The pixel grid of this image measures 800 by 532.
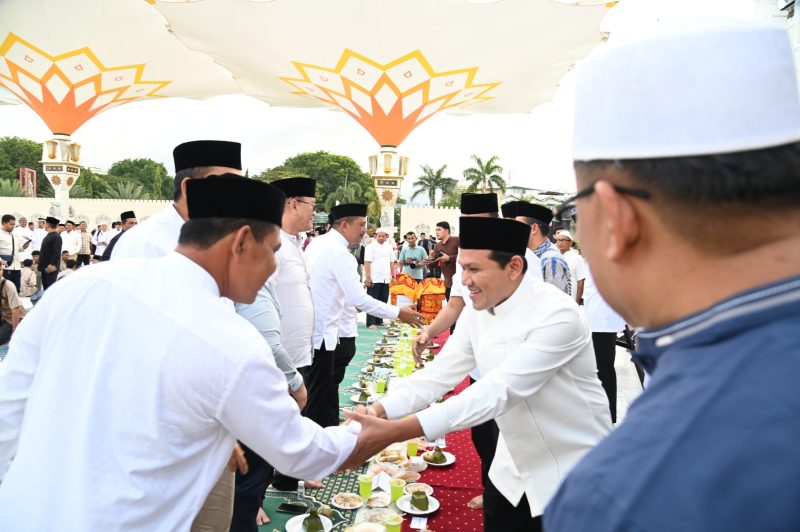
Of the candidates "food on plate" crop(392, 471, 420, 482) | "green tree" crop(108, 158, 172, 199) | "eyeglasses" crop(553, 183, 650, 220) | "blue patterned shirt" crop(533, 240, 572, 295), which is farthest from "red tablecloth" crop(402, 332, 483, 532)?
"green tree" crop(108, 158, 172, 199)

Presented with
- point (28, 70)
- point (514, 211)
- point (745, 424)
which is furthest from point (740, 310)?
point (28, 70)

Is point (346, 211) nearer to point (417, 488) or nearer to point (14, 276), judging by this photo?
point (417, 488)

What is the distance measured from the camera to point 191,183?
1.60 metres

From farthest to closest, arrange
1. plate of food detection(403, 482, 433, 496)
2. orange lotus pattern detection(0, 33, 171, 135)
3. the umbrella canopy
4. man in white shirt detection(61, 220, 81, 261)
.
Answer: orange lotus pattern detection(0, 33, 171, 135), the umbrella canopy, man in white shirt detection(61, 220, 81, 261), plate of food detection(403, 482, 433, 496)

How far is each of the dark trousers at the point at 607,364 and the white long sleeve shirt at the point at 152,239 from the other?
398cm

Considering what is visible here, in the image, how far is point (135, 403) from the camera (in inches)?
53.8

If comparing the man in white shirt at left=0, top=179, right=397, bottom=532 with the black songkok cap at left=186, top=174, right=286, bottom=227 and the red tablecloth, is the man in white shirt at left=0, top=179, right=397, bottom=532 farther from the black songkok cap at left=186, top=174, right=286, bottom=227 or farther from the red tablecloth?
the red tablecloth

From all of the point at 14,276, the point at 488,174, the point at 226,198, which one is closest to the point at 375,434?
the point at 226,198

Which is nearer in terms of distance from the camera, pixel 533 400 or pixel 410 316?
pixel 533 400

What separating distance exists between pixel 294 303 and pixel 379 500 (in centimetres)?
150

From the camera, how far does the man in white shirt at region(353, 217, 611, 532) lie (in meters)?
2.15

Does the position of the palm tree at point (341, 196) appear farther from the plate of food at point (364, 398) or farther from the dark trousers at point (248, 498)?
the dark trousers at point (248, 498)

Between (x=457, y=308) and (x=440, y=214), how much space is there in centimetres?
2225

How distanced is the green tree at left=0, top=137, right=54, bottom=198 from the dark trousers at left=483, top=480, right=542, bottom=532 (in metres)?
56.2
